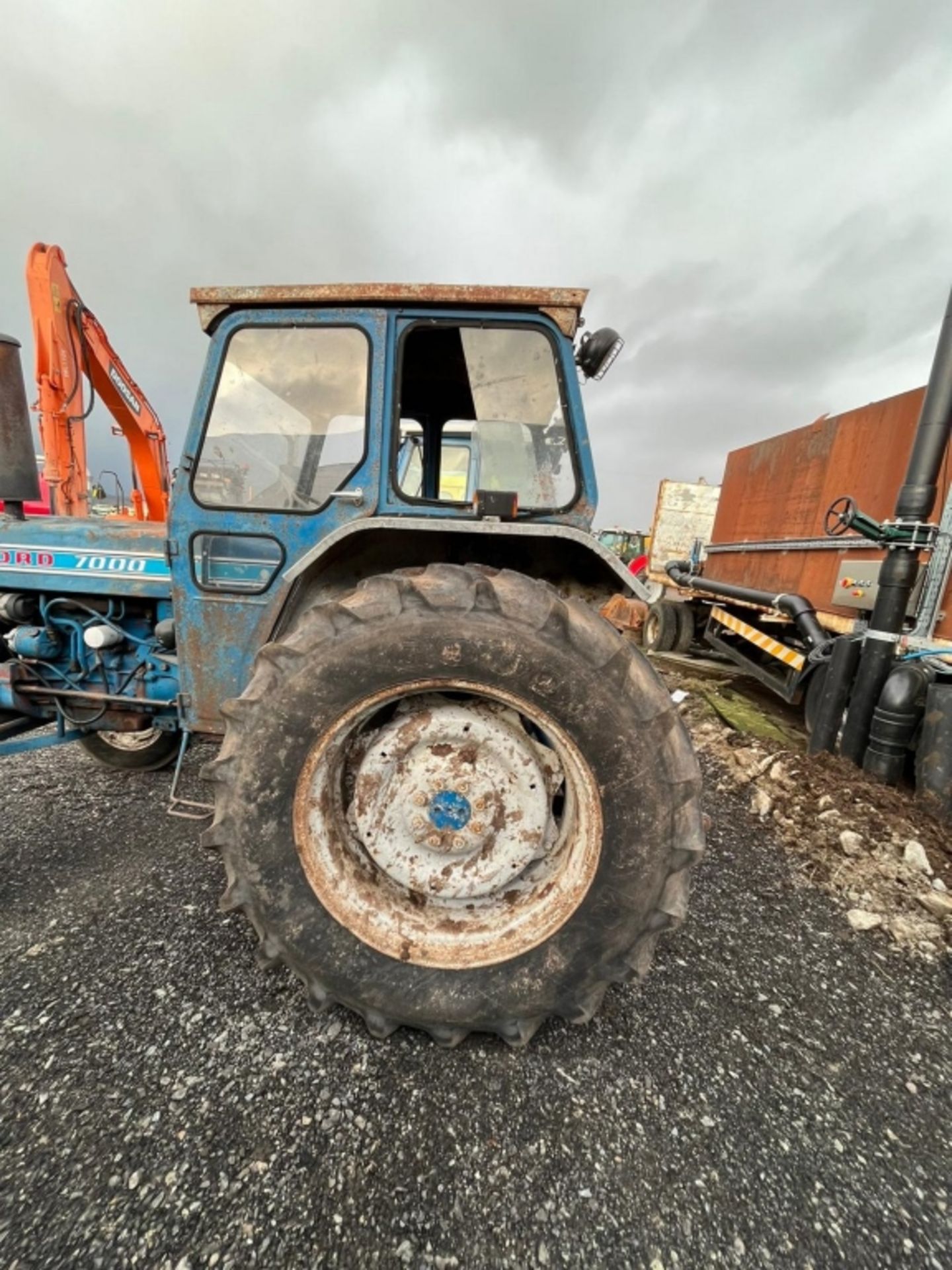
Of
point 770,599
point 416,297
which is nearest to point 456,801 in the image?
point 416,297

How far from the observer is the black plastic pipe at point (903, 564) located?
281 centimetres

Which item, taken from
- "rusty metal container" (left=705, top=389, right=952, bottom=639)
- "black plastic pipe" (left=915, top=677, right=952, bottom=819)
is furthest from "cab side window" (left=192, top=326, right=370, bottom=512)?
"rusty metal container" (left=705, top=389, right=952, bottom=639)

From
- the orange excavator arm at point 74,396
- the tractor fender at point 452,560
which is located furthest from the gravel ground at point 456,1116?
the orange excavator arm at point 74,396

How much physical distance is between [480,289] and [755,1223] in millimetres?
2483

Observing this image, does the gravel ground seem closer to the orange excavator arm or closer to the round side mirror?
the round side mirror

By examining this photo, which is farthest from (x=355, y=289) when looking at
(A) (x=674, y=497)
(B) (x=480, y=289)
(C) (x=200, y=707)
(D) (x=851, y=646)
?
(A) (x=674, y=497)

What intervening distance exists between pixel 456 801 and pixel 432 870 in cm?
22

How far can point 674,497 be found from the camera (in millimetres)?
12219

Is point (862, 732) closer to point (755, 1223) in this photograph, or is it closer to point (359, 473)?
point (755, 1223)

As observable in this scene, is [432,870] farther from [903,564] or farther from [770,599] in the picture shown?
[770,599]

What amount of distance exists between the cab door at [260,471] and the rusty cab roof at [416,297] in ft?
0.13

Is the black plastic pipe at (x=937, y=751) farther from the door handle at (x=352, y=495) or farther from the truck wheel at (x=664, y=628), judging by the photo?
the truck wheel at (x=664, y=628)

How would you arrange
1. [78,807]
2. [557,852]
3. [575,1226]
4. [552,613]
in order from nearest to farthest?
1. [575,1226]
2. [552,613]
3. [557,852]
4. [78,807]

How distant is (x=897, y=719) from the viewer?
9.25 feet
